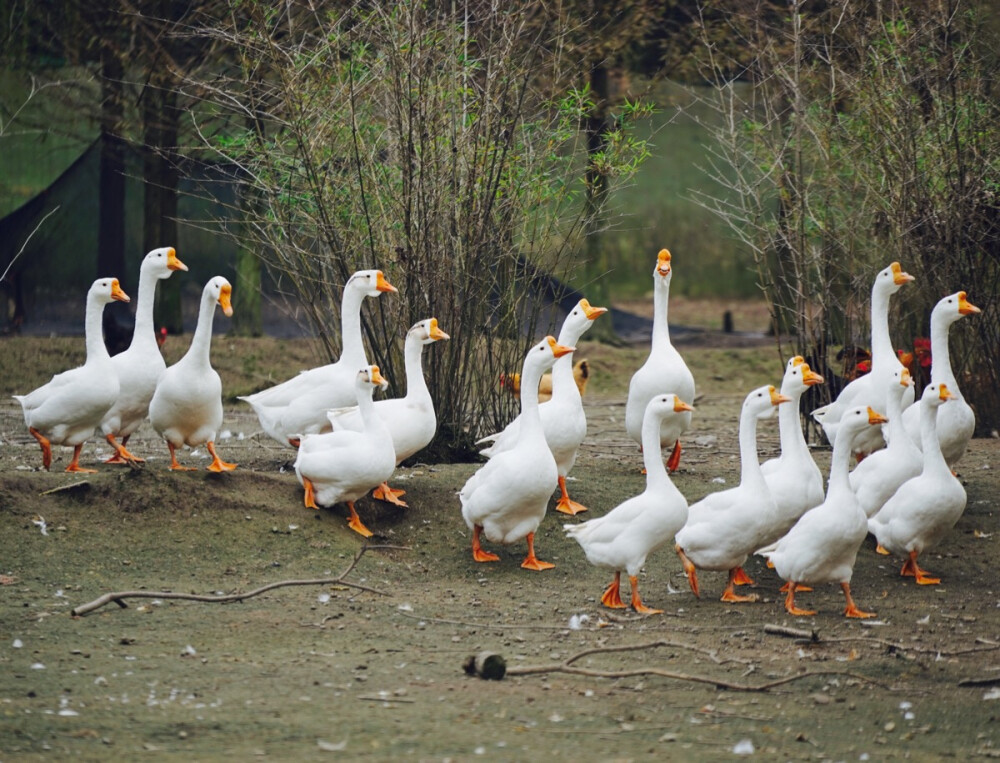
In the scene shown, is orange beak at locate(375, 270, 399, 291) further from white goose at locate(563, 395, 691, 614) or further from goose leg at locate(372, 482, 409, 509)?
white goose at locate(563, 395, 691, 614)

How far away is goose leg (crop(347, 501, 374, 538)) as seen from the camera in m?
7.24

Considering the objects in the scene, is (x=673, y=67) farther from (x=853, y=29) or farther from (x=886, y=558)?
(x=886, y=558)

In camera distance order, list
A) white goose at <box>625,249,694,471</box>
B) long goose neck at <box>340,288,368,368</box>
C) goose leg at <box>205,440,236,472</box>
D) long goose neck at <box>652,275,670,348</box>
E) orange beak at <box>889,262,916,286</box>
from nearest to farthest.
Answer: goose leg at <box>205,440,236,472</box> → long goose neck at <box>340,288,368,368</box> → white goose at <box>625,249,694,471</box> → orange beak at <box>889,262,916,286</box> → long goose neck at <box>652,275,670,348</box>

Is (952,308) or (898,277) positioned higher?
(898,277)

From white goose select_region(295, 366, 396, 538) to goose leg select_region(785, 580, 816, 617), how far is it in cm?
218

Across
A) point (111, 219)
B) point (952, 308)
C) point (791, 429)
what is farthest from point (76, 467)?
point (111, 219)

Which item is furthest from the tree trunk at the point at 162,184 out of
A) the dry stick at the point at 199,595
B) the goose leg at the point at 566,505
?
the dry stick at the point at 199,595

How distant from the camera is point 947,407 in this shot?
24.7ft

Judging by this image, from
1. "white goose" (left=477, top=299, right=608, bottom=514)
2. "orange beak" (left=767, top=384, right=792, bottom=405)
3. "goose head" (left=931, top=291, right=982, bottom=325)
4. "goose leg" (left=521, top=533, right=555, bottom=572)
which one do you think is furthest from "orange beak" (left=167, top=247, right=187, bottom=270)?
"goose head" (left=931, top=291, right=982, bottom=325)

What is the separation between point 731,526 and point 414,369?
228cm

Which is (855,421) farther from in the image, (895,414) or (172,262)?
(172,262)

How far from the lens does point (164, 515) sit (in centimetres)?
702

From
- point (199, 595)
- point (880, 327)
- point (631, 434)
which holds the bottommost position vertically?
point (199, 595)

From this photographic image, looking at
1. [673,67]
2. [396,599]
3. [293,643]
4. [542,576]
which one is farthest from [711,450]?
[673,67]
